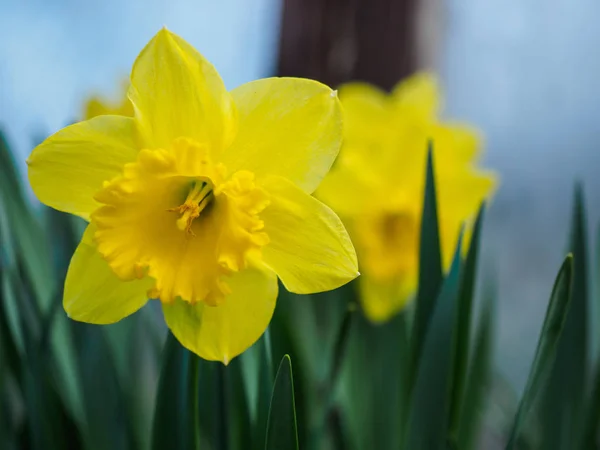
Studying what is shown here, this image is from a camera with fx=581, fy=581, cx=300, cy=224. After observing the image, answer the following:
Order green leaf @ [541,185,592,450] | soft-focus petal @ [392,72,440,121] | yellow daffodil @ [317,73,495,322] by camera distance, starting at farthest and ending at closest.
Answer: soft-focus petal @ [392,72,440,121] → yellow daffodil @ [317,73,495,322] → green leaf @ [541,185,592,450]

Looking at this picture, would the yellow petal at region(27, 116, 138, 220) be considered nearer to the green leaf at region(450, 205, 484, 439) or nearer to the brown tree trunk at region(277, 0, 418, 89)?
the green leaf at region(450, 205, 484, 439)

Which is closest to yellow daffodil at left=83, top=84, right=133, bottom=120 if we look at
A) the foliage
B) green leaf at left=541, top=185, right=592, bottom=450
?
the foliage

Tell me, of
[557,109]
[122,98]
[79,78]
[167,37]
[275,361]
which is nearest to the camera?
[167,37]

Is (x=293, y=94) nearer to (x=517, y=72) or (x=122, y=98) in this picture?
(x=122, y=98)

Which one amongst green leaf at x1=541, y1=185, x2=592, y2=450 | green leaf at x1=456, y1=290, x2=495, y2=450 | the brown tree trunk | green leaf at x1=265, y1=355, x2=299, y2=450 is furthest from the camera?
the brown tree trunk

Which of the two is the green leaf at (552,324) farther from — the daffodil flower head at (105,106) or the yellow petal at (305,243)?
the daffodil flower head at (105,106)

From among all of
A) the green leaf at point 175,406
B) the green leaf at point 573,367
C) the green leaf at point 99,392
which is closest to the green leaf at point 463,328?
the green leaf at point 573,367

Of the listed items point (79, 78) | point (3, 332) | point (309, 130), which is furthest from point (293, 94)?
point (79, 78)
